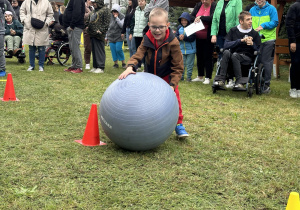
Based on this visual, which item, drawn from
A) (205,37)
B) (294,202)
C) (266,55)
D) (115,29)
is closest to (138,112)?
(294,202)

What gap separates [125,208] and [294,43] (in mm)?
6683

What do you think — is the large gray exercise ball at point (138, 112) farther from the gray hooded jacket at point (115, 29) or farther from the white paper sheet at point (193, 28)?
the gray hooded jacket at point (115, 29)

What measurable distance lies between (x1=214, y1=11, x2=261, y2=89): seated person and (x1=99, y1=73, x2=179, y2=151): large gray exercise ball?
4.43 metres

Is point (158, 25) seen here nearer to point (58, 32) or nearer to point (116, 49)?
point (116, 49)

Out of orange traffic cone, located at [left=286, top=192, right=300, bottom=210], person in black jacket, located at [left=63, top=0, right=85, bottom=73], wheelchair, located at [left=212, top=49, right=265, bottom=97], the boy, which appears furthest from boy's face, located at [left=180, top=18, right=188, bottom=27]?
orange traffic cone, located at [left=286, top=192, right=300, bottom=210]

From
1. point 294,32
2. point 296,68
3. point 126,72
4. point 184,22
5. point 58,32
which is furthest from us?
point 58,32

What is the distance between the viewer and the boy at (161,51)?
200 inches

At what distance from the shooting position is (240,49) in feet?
29.4

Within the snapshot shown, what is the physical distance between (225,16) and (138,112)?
20.4ft

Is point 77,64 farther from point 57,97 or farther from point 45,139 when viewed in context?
point 45,139

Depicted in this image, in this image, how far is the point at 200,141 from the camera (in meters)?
5.43

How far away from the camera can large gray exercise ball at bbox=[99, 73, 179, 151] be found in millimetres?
4461

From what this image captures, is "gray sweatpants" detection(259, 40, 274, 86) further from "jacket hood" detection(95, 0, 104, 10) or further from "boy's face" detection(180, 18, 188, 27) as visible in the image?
"jacket hood" detection(95, 0, 104, 10)

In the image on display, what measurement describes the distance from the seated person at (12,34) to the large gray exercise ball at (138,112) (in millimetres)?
9893
